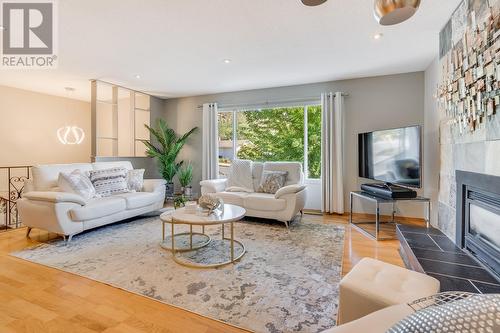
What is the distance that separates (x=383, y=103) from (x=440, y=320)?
14.0ft

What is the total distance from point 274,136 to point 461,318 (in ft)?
15.1

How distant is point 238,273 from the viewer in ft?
7.20

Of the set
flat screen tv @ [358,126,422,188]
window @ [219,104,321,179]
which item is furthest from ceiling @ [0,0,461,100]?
flat screen tv @ [358,126,422,188]

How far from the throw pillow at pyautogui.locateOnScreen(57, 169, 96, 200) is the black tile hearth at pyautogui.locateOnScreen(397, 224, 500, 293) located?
379 centimetres

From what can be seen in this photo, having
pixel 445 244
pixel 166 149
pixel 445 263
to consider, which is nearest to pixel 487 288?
pixel 445 263

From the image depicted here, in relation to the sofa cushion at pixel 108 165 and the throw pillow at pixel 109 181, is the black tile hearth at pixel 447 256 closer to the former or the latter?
the throw pillow at pixel 109 181

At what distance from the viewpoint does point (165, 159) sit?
5348mm

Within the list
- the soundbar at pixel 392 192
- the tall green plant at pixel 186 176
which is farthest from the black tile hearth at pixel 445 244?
the tall green plant at pixel 186 176

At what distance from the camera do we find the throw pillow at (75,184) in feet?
10.5

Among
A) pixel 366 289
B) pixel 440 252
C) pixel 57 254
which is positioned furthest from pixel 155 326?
pixel 440 252

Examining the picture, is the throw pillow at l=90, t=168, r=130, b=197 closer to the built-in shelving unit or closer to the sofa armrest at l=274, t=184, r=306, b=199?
the built-in shelving unit

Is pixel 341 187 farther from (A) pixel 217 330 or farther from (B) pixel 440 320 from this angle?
(B) pixel 440 320

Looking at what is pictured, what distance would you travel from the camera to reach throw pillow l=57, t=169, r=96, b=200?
3.21 metres

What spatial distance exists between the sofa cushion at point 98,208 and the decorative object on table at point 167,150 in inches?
73.9
